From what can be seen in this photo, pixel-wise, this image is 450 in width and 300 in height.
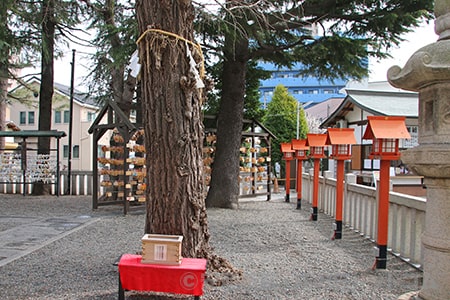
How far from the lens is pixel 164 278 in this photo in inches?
128

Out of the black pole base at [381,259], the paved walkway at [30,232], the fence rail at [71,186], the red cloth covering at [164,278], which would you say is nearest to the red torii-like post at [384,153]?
the black pole base at [381,259]

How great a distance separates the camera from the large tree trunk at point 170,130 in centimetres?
404

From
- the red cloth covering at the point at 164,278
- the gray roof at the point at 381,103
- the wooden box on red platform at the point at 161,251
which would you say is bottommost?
the red cloth covering at the point at 164,278

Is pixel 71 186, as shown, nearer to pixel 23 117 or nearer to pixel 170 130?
pixel 170 130

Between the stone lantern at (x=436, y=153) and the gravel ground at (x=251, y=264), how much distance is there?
4.55 feet

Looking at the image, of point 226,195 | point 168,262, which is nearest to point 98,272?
point 168,262

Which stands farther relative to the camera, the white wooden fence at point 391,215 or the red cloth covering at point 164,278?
the white wooden fence at point 391,215

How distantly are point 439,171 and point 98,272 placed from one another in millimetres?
3766

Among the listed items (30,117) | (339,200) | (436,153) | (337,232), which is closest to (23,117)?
(30,117)

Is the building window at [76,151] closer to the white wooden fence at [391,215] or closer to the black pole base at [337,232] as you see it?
the white wooden fence at [391,215]

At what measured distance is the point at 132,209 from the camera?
9.64m

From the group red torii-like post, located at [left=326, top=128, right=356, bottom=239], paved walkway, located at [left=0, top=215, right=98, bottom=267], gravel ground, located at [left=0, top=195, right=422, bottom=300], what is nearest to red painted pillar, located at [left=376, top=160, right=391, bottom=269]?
gravel ground, located at [left=0, top=195, right=422, bottom=300]

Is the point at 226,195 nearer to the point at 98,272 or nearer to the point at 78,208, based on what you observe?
the point at 78,208

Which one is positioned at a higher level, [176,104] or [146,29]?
[146,29]
